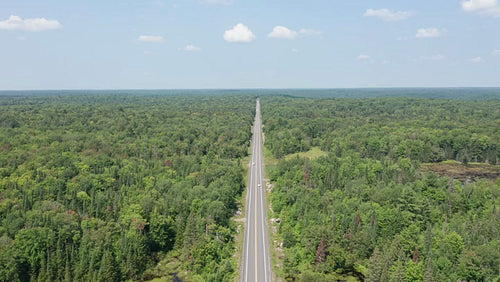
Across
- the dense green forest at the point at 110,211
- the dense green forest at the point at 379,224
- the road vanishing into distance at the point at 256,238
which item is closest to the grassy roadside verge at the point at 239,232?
the road vanishing into distance at the point at 256,238

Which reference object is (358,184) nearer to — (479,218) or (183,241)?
(479,218)

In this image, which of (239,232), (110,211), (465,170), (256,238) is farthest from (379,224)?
(465,170)

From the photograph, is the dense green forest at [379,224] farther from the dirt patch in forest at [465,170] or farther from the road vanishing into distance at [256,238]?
the dirt patch in forest at [465,170]

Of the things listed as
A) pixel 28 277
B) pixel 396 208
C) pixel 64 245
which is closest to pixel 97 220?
pixel 64 245

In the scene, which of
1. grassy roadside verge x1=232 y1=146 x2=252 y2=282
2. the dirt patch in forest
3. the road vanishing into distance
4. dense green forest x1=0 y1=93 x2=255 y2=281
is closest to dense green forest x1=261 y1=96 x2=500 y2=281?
the road vanishing into distance

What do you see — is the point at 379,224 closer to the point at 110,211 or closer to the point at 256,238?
the point at 256,238

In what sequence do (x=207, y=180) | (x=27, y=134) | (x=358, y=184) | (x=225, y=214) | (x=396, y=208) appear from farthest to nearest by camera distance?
(x=27, y=134) < (x=207, y=180) < (x=358, y=184) < (x=225, y=214) < (x=396, y=208)
